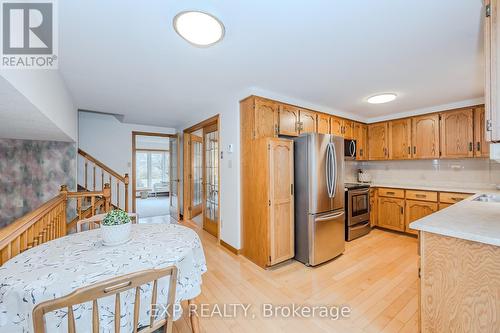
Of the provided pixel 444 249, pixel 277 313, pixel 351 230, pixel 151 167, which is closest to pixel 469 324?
pixel 444 249

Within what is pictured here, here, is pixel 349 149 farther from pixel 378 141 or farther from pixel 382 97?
pixel 382 97

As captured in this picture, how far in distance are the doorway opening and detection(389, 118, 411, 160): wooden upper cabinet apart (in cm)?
344

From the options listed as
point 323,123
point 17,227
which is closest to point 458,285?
point 17,227

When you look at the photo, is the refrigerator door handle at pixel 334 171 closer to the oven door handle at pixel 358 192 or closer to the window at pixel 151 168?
the oven door handle at pixel 358 192

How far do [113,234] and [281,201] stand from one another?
1.88 metres

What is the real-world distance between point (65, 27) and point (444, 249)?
3066 millimetres

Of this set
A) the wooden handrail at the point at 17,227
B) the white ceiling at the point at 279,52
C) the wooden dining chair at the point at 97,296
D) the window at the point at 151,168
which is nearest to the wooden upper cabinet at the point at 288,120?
the white ceiling at the point at 279,52

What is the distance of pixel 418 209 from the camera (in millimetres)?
3598

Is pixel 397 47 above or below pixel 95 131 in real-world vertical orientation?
above

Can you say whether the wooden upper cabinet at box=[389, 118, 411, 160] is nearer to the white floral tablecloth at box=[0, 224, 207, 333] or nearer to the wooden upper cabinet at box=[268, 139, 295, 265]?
the wooden upper cabinet at box=[268, 139, 295, 265]

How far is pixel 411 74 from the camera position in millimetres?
2477

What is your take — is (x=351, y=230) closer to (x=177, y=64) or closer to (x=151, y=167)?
(x=177, y=64)

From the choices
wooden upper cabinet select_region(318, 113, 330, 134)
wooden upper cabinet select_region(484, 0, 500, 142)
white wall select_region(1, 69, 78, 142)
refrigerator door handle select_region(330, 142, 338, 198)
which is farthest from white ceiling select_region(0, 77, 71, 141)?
wooden upper cabinet select_region(318, 113, 330, 134)
